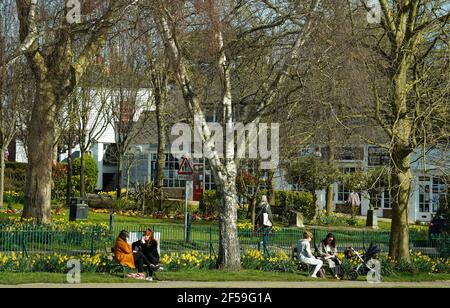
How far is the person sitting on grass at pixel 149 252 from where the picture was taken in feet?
59.8

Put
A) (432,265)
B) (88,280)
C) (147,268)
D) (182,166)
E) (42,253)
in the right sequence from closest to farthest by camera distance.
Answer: (88,280) < (147,268) < (42,253) < (432,265) < (182,166)

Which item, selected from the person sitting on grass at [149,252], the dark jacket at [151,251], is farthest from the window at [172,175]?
the dark jacket at [151,251]

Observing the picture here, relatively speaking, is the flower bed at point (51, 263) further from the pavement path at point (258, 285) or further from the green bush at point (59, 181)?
the green bush at point (59, 181)

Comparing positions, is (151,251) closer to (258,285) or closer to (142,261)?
(142,261)

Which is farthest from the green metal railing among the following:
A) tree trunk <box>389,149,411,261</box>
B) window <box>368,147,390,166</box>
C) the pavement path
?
window <box>368,147,390,166</box>

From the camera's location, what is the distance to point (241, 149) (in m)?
Result: 20.3

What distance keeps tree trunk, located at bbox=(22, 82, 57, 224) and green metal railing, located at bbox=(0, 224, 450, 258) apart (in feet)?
10.2

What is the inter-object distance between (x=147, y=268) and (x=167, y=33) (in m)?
5.74

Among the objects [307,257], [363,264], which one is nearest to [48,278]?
[307,257]

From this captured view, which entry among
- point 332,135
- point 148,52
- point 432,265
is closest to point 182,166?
point 332,135

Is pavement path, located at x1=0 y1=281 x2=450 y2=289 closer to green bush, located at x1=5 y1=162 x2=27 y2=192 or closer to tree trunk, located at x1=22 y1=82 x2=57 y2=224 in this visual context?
tree trunk, located at x1=22 y1=82 x2=57 y2=224

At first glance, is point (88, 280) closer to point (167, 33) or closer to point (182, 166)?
point (167, 33)

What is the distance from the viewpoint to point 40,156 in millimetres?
25281

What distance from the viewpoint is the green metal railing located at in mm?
20234
